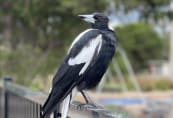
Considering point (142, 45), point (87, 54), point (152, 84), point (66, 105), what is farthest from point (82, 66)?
point (142, 45)

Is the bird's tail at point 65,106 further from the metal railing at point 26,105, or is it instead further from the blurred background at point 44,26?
the blurred background at point 44,26

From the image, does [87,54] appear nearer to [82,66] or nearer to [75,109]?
[82,66]

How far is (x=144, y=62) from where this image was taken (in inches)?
2110

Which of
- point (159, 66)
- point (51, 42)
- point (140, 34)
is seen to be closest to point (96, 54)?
point (51, 42)

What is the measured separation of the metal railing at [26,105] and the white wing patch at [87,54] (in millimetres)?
306

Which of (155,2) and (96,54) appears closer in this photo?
(96,54)

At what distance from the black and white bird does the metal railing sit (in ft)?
0.50

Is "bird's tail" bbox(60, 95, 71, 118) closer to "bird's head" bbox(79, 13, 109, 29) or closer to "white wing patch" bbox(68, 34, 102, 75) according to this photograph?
"white wing patch" bbox(68, 34, 102, 75)

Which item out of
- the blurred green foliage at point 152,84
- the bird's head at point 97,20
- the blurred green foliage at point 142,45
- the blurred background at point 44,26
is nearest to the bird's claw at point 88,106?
the bird's head at point 97,20

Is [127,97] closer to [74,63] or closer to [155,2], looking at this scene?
[155,2]

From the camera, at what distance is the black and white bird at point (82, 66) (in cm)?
354

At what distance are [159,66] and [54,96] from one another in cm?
5307

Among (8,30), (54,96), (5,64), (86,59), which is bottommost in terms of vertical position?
(54,96)

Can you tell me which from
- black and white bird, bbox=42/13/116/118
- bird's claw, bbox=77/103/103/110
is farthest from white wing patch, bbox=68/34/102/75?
bird's claw, bbox=77/103/103/110
